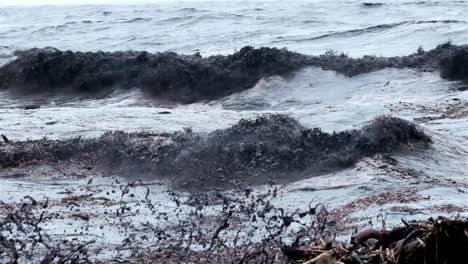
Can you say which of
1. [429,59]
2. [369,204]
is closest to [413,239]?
[369,204]

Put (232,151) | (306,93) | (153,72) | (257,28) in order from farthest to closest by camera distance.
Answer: (257,28) < (153,72) < (306,93) < (232,151)

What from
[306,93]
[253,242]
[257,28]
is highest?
[253,242]

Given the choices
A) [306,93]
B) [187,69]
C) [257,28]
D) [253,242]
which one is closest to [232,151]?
[253,242]

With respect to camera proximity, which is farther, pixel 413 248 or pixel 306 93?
pixel 306 93

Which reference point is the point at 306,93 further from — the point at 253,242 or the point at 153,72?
the point at 253,242

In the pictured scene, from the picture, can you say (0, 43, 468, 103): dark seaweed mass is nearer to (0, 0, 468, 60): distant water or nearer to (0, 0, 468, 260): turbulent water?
(0, 0, 468, 260): turbulent water

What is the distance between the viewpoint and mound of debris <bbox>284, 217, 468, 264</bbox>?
3092mm

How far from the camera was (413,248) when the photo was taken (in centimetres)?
313

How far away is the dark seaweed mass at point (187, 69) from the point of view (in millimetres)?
12789

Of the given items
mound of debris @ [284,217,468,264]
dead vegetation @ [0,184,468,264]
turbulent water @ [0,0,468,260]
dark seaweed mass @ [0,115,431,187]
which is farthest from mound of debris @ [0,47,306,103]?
mound of debris @ [284,217,468,264]

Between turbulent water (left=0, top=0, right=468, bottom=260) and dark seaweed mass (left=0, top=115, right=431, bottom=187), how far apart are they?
0.29 m

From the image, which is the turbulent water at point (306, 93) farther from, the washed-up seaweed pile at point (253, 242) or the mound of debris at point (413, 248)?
the mound of debris at point (413, 248)

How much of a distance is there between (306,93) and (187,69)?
245 centimetres

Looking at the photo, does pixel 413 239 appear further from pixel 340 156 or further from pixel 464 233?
pixel 340 156
